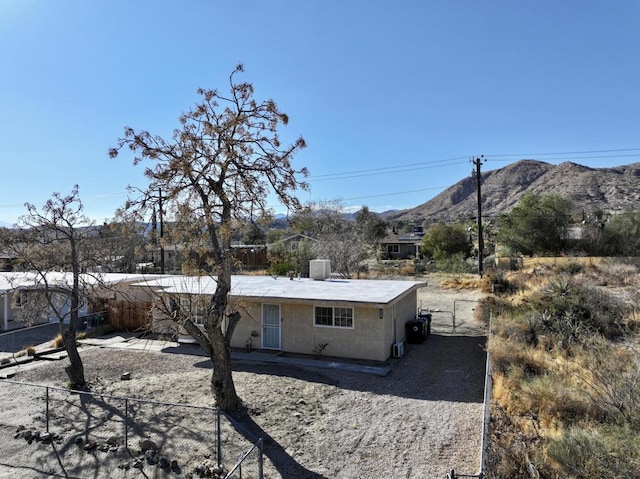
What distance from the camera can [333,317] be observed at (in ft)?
52.8

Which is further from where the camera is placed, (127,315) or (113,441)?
(127,315)

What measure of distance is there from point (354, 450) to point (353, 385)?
4.03 m

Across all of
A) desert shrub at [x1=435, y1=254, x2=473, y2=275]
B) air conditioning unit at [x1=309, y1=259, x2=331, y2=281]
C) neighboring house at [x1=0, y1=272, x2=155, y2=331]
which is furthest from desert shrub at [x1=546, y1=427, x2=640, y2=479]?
desert shrub at [x1=435, y1=254, x2=473, y2=275]

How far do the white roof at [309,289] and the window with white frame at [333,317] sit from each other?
0.50 meters

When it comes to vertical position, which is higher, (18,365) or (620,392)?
(620,392)

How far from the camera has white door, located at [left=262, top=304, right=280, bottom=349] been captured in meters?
17.1

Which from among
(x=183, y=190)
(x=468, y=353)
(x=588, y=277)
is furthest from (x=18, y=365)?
(x=588, y=277)

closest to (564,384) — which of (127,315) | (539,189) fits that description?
(127,315)

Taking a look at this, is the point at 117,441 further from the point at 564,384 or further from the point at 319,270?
the point at 319,270

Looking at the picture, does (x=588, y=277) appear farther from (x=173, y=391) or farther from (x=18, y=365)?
(x=18, y=365)

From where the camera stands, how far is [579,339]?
15.1 metres

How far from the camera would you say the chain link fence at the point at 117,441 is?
843 cm

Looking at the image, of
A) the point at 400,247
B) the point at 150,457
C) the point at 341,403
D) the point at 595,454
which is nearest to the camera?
the point at 595,454

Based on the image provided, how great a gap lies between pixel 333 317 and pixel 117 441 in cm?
823
